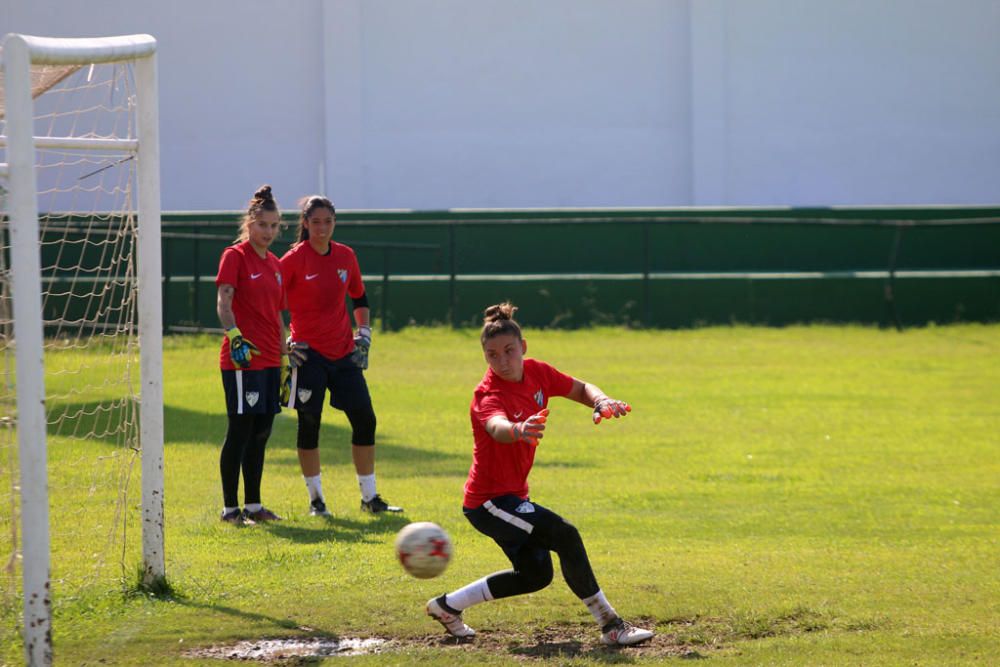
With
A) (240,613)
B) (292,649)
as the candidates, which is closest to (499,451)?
(292,649)

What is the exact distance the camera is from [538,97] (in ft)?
92.0

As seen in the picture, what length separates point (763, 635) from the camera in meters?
5.97

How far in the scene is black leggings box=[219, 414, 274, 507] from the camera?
328 inches

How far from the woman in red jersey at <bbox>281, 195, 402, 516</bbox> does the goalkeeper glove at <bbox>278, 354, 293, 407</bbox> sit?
0.02m

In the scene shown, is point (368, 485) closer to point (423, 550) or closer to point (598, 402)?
point (423, 550)

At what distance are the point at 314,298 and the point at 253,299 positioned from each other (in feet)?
1.69

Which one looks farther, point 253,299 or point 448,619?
point 253,299

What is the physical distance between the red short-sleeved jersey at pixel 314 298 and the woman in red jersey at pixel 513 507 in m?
3.08

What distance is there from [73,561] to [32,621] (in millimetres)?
2511

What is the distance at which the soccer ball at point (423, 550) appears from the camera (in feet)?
19.2

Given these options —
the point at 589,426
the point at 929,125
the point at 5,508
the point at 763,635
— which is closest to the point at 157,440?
the point at 5,508

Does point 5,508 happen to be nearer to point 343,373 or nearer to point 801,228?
point 343,373

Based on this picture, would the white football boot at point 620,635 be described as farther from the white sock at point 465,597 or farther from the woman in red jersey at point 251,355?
the woman in red jersey at point 251,355

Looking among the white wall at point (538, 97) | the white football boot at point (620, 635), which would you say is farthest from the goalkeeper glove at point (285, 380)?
the white wall at point (538, 97)
